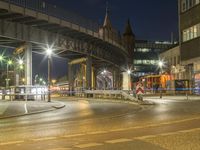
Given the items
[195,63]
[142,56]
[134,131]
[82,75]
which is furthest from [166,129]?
[142,56]

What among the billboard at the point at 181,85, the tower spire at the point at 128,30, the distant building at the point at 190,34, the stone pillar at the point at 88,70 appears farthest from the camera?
the tower spire at the point at 128,30

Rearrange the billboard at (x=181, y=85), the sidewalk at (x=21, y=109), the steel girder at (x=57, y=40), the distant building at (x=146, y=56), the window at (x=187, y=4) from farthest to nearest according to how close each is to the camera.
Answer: the distant building at (x=146, y=56), the billboard at (x=181, y=85), the window at (x=187, y=4), the steel girder at (x=57, y=40), the sidewalk at (x=21, y=109)

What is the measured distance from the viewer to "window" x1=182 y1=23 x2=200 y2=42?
51.7m

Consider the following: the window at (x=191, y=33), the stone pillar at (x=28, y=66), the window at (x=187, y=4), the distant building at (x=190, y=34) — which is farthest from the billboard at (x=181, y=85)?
the stone pillar at (x=28, y=66)

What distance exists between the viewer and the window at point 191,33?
51737 mm

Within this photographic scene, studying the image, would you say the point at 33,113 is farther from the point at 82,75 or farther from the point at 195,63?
the point at 82,75

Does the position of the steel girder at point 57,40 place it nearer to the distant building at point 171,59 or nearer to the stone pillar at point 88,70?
the stone pillar at point 88,70

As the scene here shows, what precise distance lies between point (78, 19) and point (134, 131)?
3863 cm

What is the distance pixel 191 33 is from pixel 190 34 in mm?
362

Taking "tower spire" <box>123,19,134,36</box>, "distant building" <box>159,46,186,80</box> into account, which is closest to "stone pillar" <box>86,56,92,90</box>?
"distant building" <box>159,46,186,80</box>

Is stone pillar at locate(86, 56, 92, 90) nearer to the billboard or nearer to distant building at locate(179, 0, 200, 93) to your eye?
the billboard

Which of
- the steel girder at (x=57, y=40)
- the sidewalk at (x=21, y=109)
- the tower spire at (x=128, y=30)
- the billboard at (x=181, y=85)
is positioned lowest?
the sidewalk at (x=21, y=109)

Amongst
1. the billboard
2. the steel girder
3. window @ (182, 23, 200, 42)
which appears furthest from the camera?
the billboard

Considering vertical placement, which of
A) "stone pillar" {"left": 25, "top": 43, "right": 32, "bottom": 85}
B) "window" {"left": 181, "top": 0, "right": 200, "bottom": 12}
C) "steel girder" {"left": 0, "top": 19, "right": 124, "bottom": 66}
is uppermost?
"window" {"left": 181, "top": 0, "right": 200, "bottom": 12}
